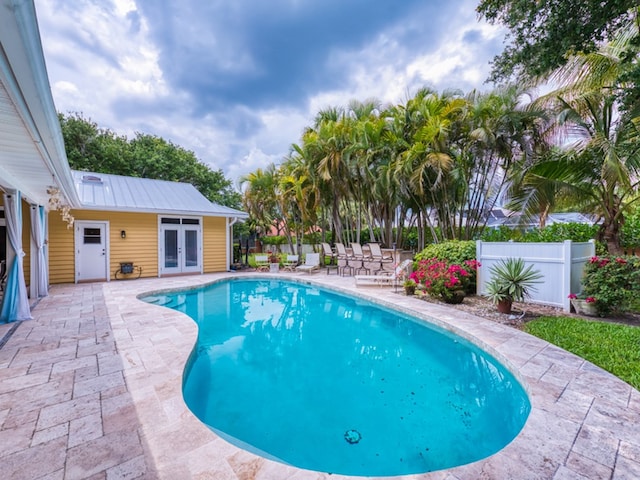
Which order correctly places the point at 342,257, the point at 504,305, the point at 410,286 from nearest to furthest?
the point at 504,305 → the point at 410,286 → the point at 342,257

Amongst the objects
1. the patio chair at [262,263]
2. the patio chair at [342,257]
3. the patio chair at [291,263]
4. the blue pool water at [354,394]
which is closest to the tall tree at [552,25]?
the blue pool water at [354,394]

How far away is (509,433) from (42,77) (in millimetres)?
4742

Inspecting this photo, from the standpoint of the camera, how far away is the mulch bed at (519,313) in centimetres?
498

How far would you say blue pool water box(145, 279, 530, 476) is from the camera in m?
2.41

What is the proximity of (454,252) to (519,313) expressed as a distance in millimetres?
2219

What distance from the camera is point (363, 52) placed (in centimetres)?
757

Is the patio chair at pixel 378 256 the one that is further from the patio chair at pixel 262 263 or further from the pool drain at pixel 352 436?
the pool drain at pixel 352 436

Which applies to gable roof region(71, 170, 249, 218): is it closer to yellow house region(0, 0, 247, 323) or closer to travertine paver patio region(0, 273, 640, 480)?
yellow house region(0, 0, 247, 323)

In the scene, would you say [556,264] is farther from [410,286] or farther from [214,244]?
[214,244]

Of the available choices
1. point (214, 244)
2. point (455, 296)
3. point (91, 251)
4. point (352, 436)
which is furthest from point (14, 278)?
point (455, 296)

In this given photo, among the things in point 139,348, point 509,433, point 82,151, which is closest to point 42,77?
point 139,348

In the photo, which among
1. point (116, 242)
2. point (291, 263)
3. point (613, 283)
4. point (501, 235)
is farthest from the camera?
point (291, 263)

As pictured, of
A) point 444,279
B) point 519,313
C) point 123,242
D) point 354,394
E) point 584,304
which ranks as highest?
point 123,242

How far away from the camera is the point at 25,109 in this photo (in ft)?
8.04
